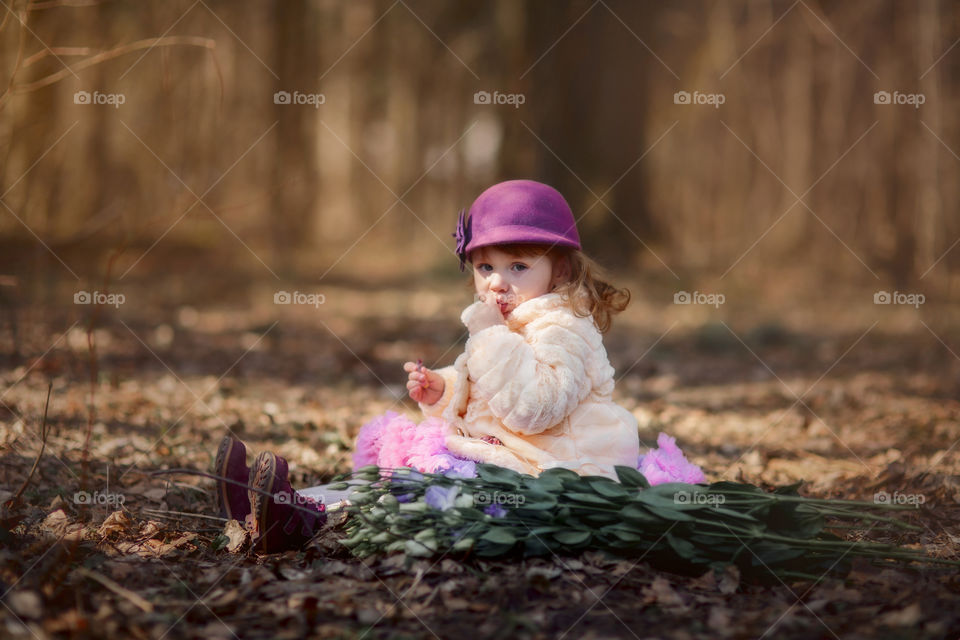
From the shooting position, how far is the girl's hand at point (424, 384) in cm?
323

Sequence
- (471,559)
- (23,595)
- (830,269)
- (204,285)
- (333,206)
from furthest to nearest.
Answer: (333,206), (830,269), (204,285), (471,559), (23,595)

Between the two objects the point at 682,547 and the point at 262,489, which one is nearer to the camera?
the point at 682,547

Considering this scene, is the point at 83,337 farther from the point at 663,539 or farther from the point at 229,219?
the point at 229,219

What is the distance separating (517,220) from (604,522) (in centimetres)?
112

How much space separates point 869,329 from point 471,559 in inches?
335

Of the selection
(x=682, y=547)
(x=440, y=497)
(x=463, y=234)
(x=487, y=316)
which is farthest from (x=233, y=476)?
(x=682, y=547)

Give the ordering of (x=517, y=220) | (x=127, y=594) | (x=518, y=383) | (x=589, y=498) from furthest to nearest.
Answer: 1. (x=517, y=220)
2. (x=518, y=383)
3. (x=589, y=498)
4. (x=127, y=594)

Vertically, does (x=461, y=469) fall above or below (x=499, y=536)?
above

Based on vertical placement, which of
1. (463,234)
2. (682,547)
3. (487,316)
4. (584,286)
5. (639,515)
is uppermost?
(463,234)

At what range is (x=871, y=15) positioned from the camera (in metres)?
19.2

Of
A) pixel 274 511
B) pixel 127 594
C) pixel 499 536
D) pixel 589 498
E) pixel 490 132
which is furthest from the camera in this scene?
pixel 490 132

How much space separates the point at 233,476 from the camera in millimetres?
3100

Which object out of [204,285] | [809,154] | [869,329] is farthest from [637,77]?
[809,154]

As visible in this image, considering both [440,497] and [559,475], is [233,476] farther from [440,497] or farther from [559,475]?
[559,475]
